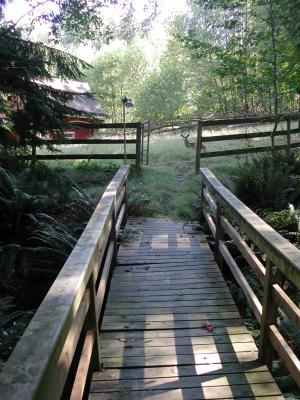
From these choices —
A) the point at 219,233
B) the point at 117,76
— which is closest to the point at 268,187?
the point at 219,233

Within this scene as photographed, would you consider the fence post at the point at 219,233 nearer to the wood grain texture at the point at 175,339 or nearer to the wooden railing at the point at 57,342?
the wood grain texture at the point at 175,339

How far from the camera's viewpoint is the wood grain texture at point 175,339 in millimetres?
2629

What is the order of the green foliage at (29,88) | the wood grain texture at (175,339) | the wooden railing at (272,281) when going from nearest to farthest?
the wooden railing at (272,281), the wood grain texture at (175,339), the green foliage at (29,88)

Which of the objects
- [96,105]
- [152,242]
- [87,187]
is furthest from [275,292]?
[96,105]

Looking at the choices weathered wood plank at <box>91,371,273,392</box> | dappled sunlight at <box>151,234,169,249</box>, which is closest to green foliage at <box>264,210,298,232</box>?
dappled sunlight at <box>151,234,169,249</box>

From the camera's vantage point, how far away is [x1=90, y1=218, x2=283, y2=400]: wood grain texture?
2.63 metres

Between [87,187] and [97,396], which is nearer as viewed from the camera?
[97,396]

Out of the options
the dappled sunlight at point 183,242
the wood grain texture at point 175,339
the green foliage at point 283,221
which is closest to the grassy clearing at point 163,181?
the dappled sunlight at point 183,242

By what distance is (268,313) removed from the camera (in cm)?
279

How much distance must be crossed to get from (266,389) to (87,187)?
7.98 meters

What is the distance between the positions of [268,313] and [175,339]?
0.85m

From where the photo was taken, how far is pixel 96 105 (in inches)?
1128

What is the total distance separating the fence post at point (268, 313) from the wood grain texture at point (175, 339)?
0.08 meters

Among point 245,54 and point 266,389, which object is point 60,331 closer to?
point 266,389
